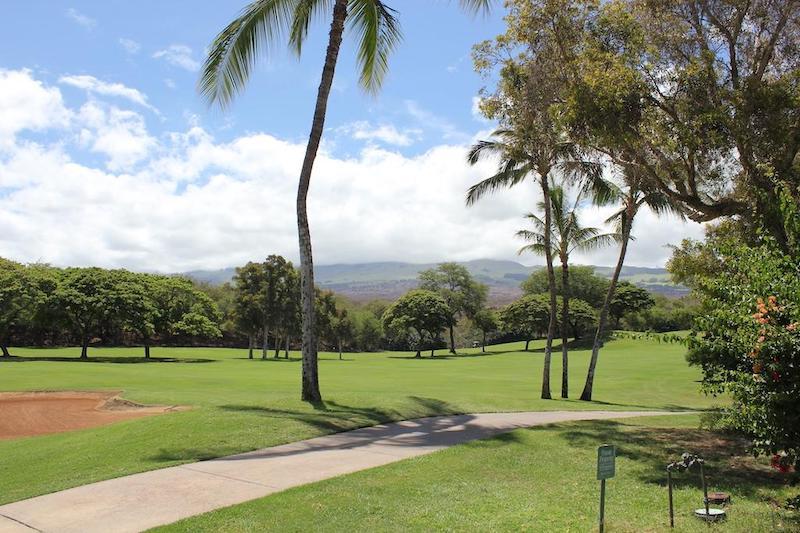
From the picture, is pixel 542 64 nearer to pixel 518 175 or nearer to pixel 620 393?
pixel 518 175

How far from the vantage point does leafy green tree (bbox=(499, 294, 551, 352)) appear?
266ft

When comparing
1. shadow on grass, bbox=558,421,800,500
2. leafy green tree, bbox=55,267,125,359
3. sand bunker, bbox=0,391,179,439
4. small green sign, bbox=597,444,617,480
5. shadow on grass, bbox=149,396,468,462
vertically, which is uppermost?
leafy green tree, bbox=55,267,125,359

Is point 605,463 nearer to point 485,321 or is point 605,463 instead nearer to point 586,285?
point 485,321

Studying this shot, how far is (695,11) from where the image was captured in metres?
12.9

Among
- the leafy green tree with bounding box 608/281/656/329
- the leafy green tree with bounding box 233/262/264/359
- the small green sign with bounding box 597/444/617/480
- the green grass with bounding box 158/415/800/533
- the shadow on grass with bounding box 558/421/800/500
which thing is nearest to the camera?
the small green sign with bounding box 597/444/617/480

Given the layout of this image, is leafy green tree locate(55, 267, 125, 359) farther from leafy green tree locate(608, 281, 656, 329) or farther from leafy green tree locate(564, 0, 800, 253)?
leafy green tree locate(608, 281, 656, 329)

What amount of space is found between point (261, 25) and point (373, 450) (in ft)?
37.5

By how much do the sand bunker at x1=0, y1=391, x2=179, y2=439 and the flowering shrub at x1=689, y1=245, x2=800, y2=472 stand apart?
17.1m

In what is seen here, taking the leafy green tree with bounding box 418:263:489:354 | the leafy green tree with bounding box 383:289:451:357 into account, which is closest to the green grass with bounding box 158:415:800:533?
the leafy green tree with bounding box 383:289:451:357

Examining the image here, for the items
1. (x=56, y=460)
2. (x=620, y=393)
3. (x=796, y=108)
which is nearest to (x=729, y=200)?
(x=796, y=108)

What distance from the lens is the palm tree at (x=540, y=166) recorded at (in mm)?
17688

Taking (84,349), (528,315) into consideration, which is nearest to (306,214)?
(84,349)

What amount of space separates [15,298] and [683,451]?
50553mm

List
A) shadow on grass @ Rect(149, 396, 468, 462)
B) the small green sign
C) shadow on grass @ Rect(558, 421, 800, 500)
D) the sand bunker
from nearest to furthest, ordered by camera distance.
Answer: the small green sign → shadow on grass @ Rect(558, 421, 800, 500) → shadow on grass @ Rect(149, 396, 468, 462) → the sand bunker
